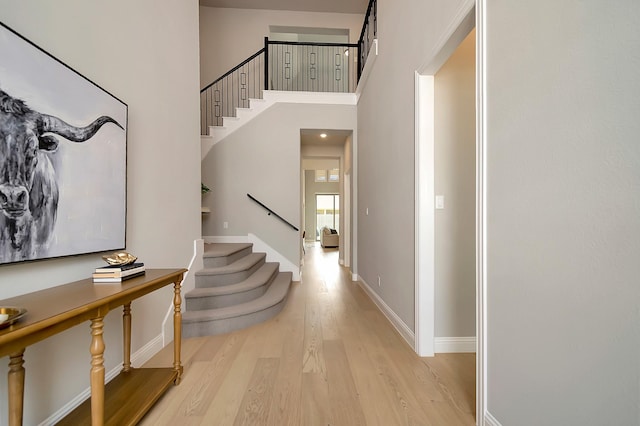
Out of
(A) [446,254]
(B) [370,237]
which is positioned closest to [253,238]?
(B) [370,237]

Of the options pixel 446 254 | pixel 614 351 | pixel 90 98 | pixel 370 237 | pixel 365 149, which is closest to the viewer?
pixel 614 351

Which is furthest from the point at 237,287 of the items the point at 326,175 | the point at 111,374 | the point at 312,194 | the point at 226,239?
the point at 326,175

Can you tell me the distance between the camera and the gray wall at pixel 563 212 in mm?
764

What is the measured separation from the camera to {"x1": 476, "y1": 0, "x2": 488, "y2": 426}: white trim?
4.37 feet

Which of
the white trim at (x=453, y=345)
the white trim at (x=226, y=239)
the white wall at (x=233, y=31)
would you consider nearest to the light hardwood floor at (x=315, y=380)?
the white trim at (x=453, y=345)

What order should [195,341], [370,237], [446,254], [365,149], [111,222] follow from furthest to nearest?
[365,149]
[370,237]
[195,341]
[446,254]
[111,222]

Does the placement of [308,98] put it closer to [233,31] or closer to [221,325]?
[233,31]

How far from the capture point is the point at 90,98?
152 centimetres

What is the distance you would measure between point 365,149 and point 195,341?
11.4 feet

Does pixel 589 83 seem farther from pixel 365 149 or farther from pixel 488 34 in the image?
pixel 365 149

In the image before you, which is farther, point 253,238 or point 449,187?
point 253,238

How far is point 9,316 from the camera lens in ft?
2.66

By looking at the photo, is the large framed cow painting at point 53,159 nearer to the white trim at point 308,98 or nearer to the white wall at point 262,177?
the white wall at point 262,177

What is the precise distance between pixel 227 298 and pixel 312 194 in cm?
1051
